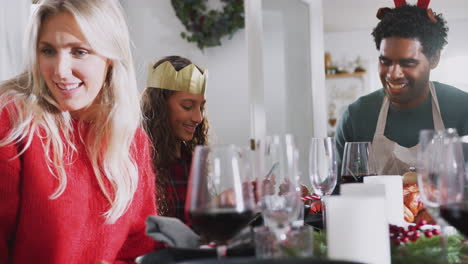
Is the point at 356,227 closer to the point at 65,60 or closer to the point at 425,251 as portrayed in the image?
the point at 425,251

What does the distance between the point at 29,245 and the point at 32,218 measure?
0.20 feet

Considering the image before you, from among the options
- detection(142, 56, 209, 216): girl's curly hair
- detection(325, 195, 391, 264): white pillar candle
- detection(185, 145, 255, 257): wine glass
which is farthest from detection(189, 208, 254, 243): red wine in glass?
detection(142, 56, 209, 216): girl's curly hair

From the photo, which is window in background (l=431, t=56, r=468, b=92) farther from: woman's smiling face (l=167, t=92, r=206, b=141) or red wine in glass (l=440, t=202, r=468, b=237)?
red wine in glass (l=440, t=202, r=468, b=237)

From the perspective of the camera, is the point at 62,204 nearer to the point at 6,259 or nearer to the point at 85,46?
the point at 6,259

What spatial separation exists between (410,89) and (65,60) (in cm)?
182

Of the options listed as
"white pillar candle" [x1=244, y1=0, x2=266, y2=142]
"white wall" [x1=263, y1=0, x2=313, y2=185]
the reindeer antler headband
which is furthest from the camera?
"white wall" [x1=263, y1=0, x2=313, y2=185]

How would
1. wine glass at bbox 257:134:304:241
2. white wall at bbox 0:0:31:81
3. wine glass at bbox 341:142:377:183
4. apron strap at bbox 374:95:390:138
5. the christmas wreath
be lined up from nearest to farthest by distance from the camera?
wine glass at bbox 257:134:304:241
wine glass at bbox 341:142:377:183
white wall at bbox 0:0:31:81
apron strap at bbox 374:95:390:138
the christmas wreath

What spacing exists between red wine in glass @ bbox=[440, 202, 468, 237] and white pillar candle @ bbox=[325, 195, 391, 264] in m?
0.08

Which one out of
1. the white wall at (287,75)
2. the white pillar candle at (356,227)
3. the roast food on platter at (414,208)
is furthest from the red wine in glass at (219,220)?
the white wall at (287,75)

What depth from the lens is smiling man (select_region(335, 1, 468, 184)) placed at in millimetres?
2494

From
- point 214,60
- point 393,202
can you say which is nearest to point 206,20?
point 214,60

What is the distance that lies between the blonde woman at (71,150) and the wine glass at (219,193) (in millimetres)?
579

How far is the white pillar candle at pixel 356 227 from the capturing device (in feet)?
2.23

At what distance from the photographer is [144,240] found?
1.33 metres
